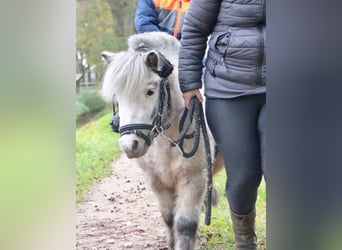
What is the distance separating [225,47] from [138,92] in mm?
337

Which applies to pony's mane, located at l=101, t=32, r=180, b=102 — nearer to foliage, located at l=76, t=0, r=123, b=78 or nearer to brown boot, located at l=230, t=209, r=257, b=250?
foliage, located at l=76, t=0, r=123, b=78

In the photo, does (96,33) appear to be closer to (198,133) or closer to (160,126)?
(160,126)

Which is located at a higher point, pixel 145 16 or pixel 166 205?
pixel 145 16

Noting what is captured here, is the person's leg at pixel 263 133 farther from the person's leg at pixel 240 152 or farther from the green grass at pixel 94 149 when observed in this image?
the green grass at pixel 94 149

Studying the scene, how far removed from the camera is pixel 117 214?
216cm

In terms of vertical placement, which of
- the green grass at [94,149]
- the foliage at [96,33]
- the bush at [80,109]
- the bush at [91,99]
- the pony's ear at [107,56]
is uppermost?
the foliage at [96,33]

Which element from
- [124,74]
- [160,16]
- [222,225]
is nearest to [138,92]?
[124,74]

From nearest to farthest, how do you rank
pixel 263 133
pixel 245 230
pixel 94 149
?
1. pixel 263 133
2. pixel 245 230
3. pixel 94 149

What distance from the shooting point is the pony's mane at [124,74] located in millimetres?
2090

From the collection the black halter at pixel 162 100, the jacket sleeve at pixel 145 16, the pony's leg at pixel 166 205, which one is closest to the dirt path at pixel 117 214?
the pony's leg at pixel 166 205

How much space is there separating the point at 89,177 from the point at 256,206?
1.91ft

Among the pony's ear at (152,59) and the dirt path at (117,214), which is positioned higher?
the pony's ear at (152,59)
